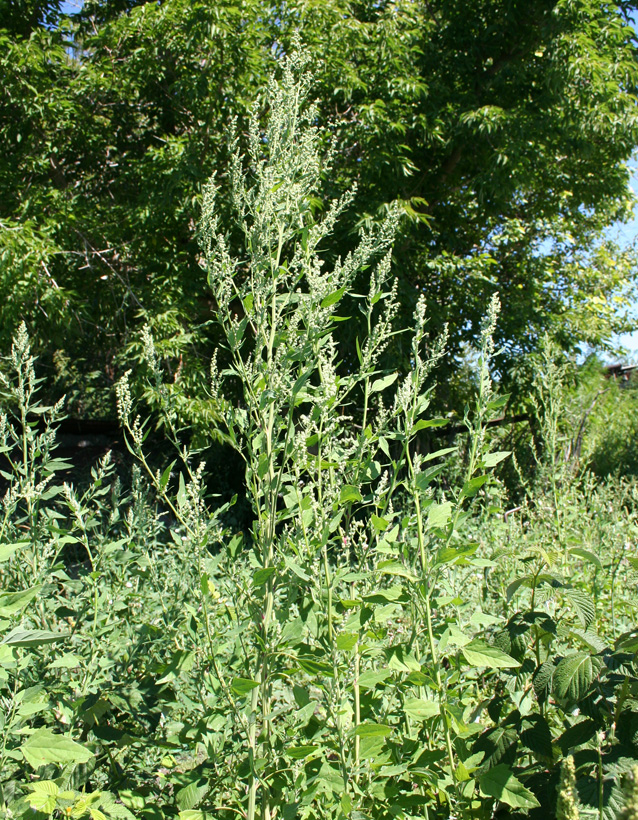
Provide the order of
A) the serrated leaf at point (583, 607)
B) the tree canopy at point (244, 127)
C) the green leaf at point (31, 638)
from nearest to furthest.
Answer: the green leaf at point (31, 638) → the serrated leaf at point (583, 607) → the tree canopy at point (244, 127)

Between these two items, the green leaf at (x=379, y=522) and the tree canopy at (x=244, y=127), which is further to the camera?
the tree canopy at (x=244, y=127)

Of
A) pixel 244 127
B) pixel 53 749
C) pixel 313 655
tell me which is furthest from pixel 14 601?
pixel 244 127

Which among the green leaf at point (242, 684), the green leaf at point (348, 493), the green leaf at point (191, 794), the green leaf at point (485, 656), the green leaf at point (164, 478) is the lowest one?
the green leaf at point (191, 794)

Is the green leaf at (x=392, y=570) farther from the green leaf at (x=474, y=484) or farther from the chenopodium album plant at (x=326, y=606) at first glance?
the green leaf at (x=474, y=484)

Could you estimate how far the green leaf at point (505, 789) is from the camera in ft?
3.50

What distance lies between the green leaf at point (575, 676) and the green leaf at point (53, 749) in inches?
33.7

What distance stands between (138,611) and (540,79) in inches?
262

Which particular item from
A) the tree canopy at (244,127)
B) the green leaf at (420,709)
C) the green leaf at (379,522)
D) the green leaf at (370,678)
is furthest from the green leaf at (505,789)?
the tree canopy at (244,127)

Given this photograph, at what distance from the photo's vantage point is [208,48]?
540cm

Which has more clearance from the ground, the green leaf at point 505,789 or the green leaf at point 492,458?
the green leaf at point 492,458

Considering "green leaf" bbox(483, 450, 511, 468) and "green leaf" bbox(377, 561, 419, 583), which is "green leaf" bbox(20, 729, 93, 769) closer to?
"green leaf" bbox(377, 561, 419, 583)

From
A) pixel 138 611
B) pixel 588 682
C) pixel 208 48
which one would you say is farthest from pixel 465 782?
pixel 208 48

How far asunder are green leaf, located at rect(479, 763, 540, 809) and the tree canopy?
4.35 metres

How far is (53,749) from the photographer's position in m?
1.10
